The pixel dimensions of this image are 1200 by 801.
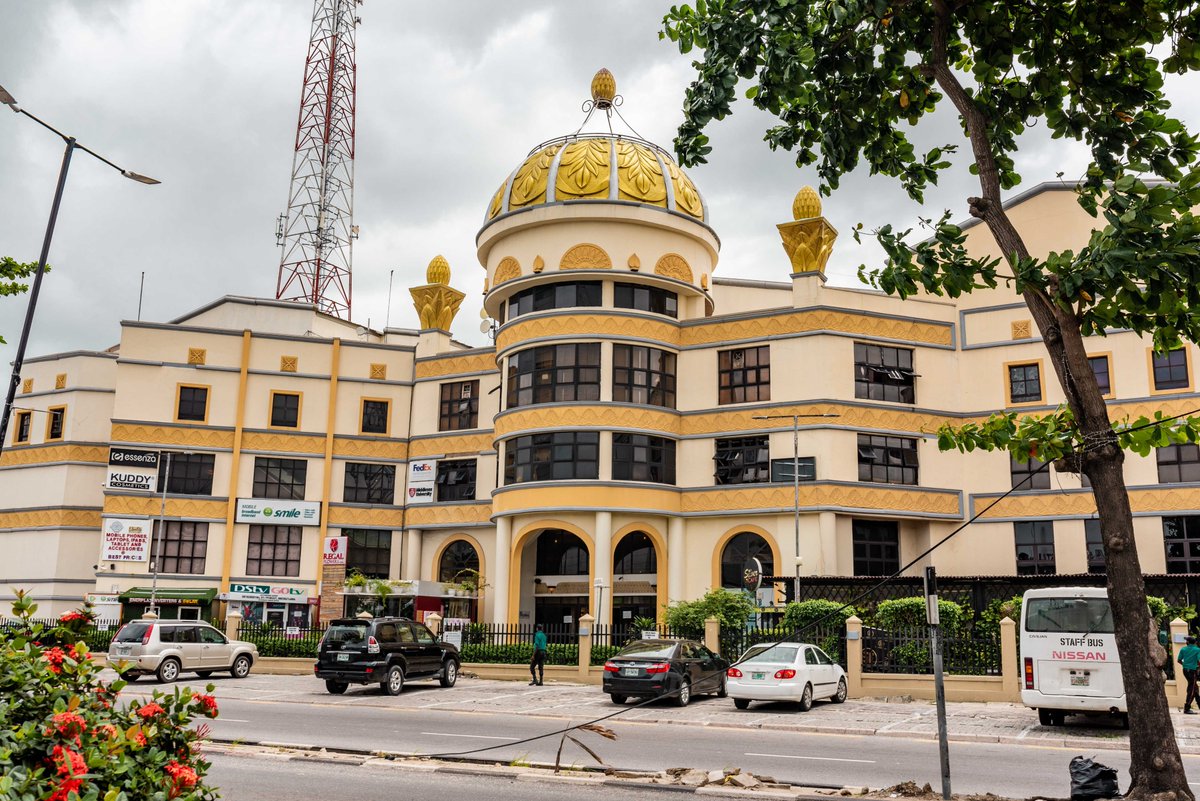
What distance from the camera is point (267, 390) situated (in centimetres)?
4366

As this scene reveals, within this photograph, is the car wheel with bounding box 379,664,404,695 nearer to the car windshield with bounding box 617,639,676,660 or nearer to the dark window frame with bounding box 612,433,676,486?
the car windshield with bounding box 617,639,676,660

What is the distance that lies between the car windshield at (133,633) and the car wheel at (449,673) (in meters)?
8.12

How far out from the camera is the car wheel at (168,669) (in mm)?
27406

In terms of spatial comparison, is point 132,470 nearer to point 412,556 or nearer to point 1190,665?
point 412,556

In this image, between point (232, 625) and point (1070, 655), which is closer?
point (1070, 655)

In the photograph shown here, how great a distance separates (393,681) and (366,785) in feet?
44.8

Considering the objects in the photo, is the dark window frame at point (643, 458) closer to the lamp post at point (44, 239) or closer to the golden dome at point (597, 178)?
the golden dome at point (597, 178)

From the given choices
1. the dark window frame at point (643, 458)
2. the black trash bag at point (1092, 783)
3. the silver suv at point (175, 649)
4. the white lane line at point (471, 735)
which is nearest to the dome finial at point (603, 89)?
the dark window frame at point (643, 458)

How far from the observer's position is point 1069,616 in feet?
59.1

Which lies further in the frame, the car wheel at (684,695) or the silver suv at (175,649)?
the silver suv at (175,649)

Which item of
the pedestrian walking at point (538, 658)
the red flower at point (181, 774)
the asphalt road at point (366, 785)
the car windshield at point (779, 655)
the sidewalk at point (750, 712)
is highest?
the red flower at point (181, 774)

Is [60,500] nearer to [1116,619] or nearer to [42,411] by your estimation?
[42,411]

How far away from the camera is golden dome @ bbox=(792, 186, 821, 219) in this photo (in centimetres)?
3753

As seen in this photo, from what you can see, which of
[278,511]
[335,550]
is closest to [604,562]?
[335,550]
